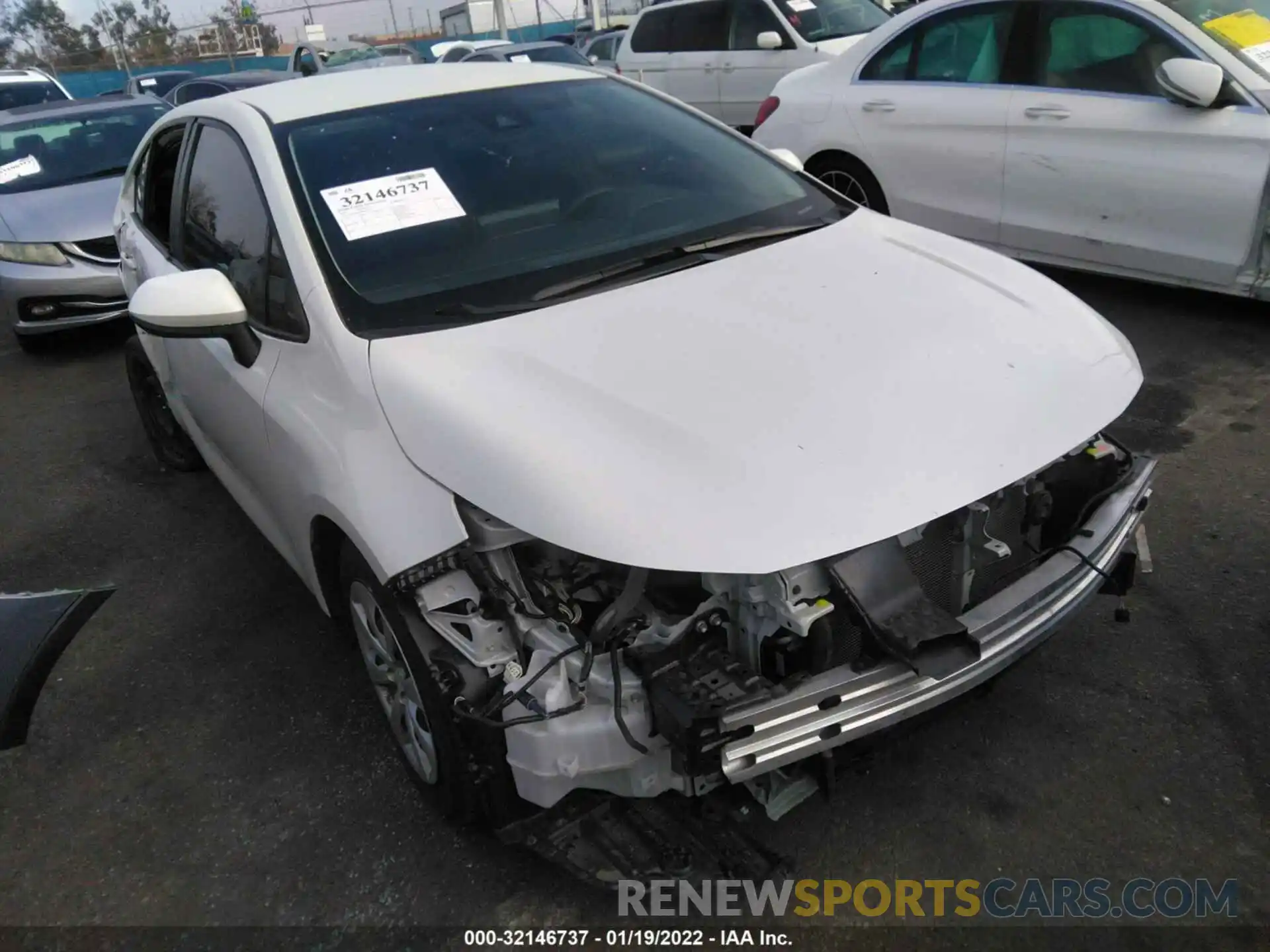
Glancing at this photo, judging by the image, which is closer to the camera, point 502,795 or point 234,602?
point 502,795

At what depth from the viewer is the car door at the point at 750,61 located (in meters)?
8.98

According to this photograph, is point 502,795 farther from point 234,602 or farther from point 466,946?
point 234,602

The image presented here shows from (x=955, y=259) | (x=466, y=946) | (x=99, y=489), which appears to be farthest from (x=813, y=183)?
(x=99, y=489)

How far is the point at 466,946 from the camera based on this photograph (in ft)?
7.30

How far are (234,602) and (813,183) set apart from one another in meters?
2.55

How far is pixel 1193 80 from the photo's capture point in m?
4.38

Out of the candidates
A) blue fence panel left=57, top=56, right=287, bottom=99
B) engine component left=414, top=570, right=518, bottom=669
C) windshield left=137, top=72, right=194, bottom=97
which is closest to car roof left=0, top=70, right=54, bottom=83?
windshield left=137, top=72, right=194, bottom=97

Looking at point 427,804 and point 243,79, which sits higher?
point 243,79

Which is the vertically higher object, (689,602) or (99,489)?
(689,602)

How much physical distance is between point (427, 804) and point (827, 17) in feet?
28.4

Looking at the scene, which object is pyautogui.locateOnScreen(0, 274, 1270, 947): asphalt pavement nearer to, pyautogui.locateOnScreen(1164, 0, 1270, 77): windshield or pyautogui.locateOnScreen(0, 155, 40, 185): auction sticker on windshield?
pyautogui.locateOnScreen(1164, 0, 1270, 77): windshield

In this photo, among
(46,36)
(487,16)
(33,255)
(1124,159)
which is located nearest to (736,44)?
(1124,159)

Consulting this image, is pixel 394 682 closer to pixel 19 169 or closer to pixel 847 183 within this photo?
pixel 847 183

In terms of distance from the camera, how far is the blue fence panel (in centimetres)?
2722
